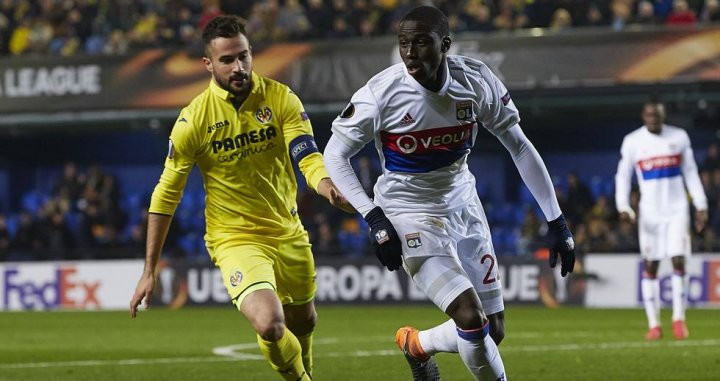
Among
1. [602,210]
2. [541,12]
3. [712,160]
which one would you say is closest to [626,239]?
[602,210]

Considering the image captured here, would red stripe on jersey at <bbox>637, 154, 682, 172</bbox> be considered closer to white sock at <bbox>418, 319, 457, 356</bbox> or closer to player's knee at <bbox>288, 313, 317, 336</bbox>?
white sock at <bbox>418, 319, 457, 356</bbox>

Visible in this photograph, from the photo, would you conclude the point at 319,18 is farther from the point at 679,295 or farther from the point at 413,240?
the point at 413,240

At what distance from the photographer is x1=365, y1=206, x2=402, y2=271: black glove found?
7043 mm

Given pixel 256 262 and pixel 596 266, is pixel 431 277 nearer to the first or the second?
pixel 256 262

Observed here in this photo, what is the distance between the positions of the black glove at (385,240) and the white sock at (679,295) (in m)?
7.27

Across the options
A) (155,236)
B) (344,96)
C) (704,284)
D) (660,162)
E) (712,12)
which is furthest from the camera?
(344,96)

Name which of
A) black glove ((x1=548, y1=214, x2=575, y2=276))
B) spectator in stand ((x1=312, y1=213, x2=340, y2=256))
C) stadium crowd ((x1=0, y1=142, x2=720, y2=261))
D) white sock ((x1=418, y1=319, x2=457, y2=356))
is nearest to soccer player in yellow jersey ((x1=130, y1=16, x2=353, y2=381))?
white sock ((x1=418, y1=319, x2=457, y2=356))

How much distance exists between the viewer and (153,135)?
3003 cm

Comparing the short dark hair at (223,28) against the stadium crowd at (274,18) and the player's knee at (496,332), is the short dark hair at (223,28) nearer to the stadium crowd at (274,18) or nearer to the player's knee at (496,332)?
the player's knee at (496,332)

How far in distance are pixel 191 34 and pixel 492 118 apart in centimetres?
1808

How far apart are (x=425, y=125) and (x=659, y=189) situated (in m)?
7.65

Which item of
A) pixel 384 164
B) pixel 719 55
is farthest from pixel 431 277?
pixel 719 55

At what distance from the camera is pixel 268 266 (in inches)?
313

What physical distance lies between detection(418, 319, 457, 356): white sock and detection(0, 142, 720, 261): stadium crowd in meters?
12.6
